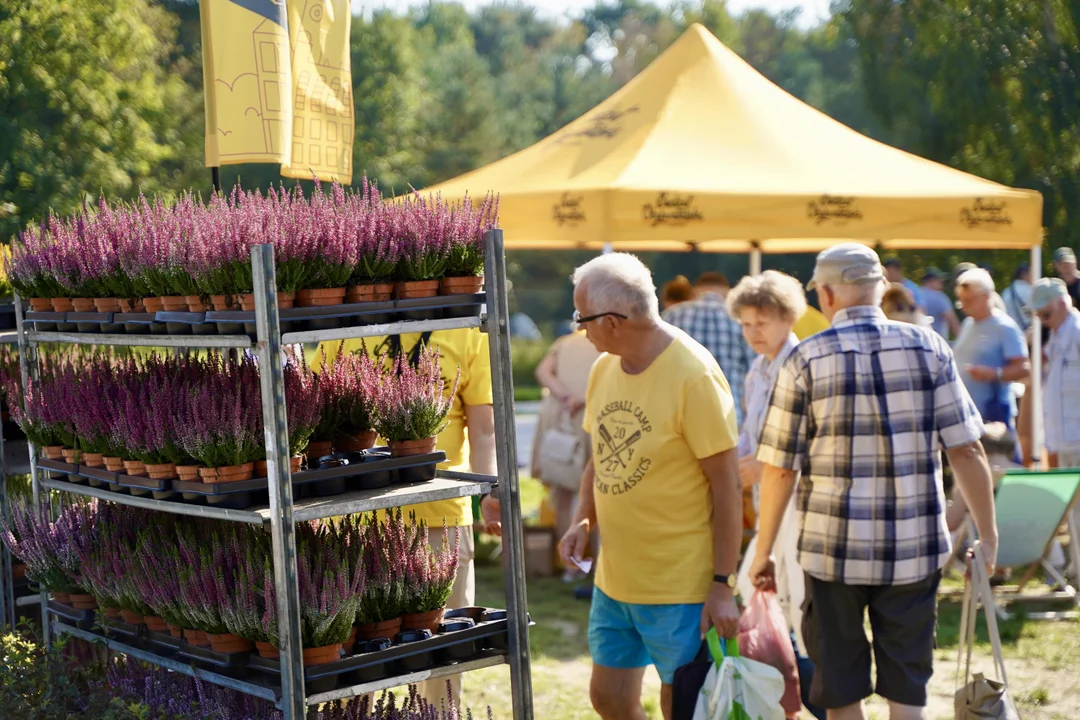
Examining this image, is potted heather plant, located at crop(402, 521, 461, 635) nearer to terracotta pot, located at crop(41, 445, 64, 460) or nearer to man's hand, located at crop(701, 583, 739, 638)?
man's hand, located at crop(701, 583, 739, 638)

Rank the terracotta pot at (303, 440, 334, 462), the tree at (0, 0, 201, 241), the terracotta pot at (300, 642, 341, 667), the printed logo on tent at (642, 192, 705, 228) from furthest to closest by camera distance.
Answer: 1. the tree at (0, 0, 201, 241)
2. the printed logo on tent at (642, 192, 705, 228)
3. the terracotta pot at (303, 440, 334, 462)
4. the terracotta pot at (300, 642, 341, 667)

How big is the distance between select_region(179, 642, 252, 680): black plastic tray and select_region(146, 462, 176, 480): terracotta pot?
476 mm

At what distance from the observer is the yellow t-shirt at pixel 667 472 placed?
3615 mm

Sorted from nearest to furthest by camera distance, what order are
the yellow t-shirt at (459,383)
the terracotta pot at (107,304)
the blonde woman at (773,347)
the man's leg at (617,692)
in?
the terracotta pot at (107,304), the man's leg at (617,692), the yellow t-shirt at (459,383), the blonde woman at (773,347)

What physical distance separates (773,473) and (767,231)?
360 centimetres

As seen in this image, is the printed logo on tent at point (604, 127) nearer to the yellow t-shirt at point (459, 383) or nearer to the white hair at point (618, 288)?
the yellow t-shirt at point (459, 383)

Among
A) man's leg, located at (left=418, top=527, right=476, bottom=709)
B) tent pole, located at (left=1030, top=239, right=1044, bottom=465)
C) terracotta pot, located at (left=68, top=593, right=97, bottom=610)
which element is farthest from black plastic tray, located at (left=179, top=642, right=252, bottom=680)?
tent pole, located at (left=1030, top=239, right=1044, bottom=465)

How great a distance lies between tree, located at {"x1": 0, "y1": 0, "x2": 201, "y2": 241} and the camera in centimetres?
1048

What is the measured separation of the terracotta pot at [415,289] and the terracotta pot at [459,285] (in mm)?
48

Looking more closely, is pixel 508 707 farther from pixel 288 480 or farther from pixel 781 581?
pixel 288 480

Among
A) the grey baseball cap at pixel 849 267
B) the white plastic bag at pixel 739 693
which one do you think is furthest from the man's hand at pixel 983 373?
the white plastic bag at pixel 739 693

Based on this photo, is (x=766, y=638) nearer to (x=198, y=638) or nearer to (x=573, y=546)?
(x=573, y=546)

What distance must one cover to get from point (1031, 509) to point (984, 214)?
6.90 ft

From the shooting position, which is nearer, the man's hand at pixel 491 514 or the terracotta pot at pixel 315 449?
the terracotta pot at pixel 315 449
